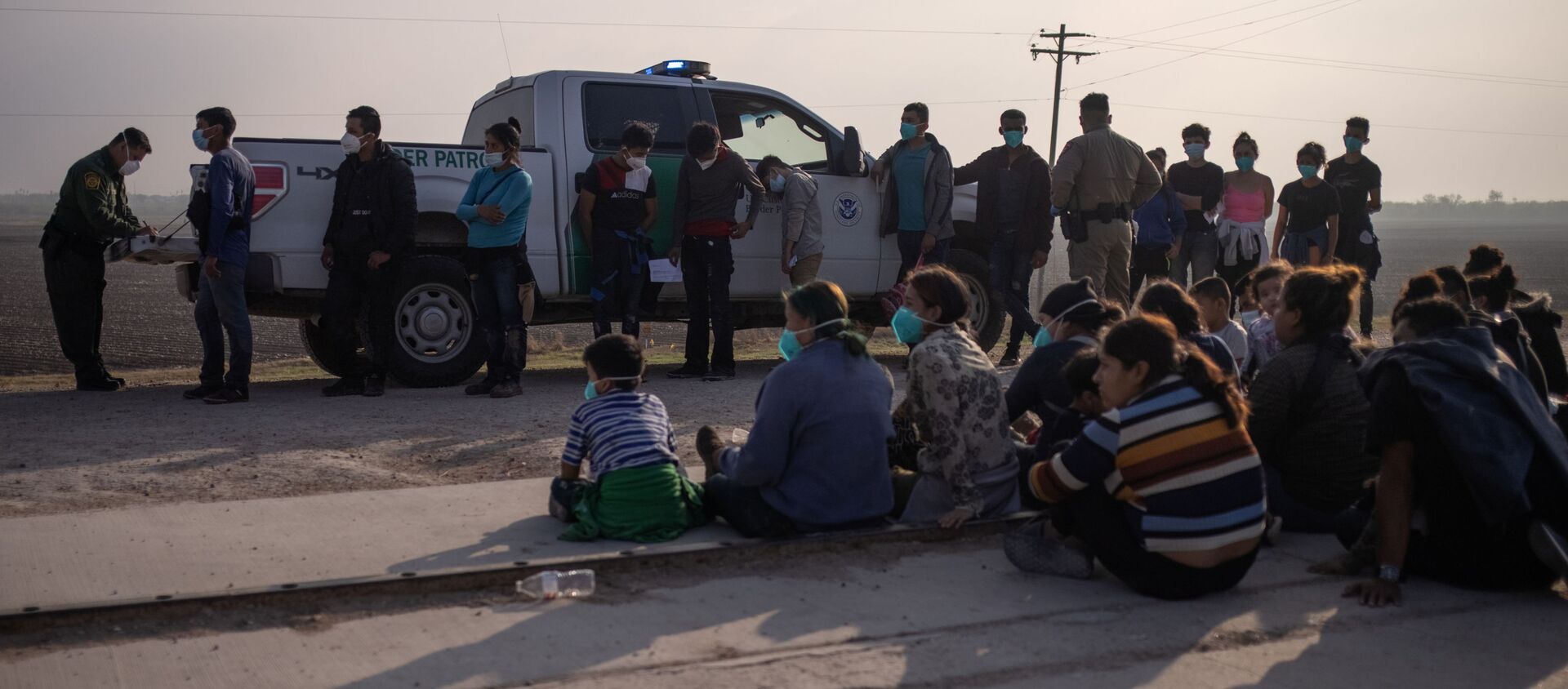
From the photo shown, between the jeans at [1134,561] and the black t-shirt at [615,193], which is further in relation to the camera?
the black t-shirt at [615,193]

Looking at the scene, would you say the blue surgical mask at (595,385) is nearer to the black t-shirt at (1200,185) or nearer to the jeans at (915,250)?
the jeans at (915,250)

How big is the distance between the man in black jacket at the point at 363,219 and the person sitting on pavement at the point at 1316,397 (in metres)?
5.14

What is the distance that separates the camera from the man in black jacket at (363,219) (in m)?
8.51

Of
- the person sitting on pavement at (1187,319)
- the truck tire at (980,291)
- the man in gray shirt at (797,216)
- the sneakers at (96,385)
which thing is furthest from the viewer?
the truck tire at (980,291)

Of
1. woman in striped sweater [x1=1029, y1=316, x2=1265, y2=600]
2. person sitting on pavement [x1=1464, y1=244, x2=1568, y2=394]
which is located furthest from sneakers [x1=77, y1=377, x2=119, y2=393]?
person sitting on pavement [x1=1464, y1=244, x2=1568, y2=394]

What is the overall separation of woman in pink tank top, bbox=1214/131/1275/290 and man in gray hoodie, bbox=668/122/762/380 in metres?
4.10

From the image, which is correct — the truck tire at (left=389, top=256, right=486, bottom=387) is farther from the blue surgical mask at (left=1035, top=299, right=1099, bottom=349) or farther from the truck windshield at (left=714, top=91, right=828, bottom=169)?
the blue surgical mask at (left=1035, top=299, right=1099, bottom=349)

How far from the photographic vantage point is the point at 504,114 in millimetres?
10359

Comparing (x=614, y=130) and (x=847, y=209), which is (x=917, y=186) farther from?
(x=614, y=130)

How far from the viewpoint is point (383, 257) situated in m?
8.53

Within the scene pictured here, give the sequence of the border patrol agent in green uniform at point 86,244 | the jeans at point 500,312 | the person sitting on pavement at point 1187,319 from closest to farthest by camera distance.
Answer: the person sitting on pavement at point 1187,319 < the jeans at point 500,312 < the border patrol agent in green uniform at point 86,244

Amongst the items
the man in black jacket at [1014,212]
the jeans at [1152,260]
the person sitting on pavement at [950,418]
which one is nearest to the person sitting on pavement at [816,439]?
the person sitting on pavement at [950,418]

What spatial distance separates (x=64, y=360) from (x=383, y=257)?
7397 mm

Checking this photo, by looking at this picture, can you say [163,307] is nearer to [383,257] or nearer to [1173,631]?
[383,257]
